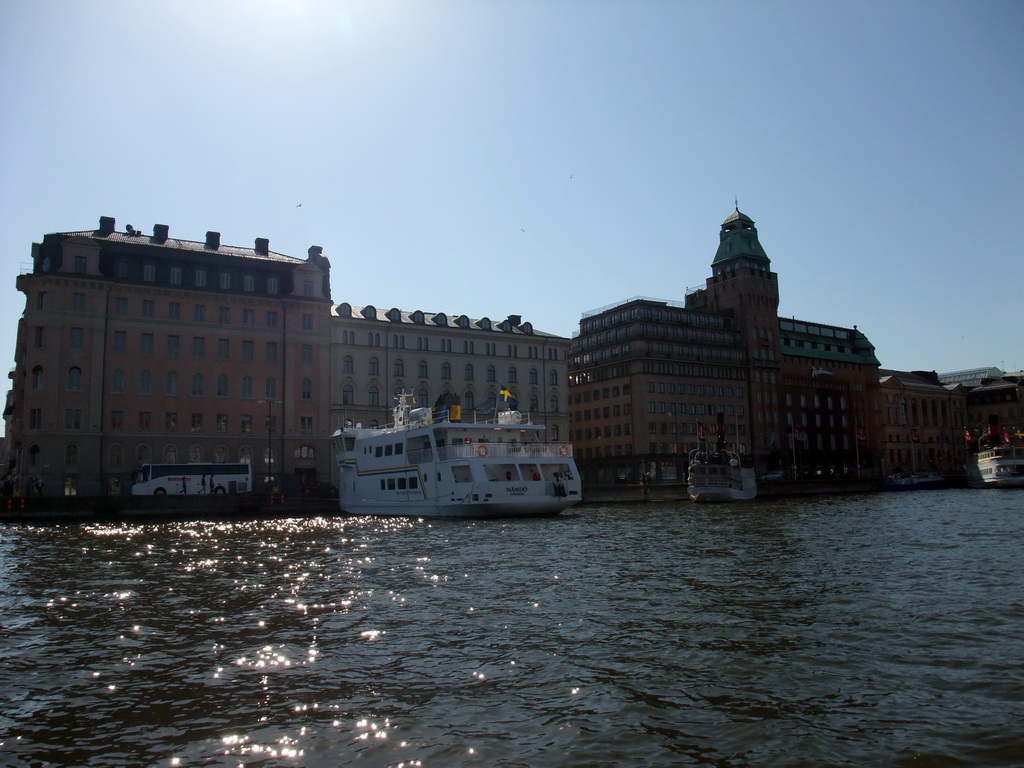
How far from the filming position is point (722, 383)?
5354 inches

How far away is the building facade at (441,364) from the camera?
95500 millimetres

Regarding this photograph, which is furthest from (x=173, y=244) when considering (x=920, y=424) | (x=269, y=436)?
(x=920, y=424)

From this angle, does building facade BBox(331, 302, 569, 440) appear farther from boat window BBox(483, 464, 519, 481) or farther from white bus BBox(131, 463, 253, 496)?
boat window BBox(483, 464, 519, 481)

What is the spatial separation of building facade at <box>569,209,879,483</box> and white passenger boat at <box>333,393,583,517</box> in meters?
66.5

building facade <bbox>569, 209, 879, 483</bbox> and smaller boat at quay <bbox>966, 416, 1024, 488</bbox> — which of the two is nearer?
smaller boat at quay <bbox>966, 416, 1024, 488</bbox>

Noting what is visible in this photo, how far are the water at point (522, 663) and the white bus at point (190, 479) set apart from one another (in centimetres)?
4694

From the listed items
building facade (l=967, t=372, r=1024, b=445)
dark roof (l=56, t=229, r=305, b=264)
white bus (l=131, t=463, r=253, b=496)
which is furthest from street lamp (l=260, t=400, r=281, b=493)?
building facade (l=967, t=372, r=1024, b=445)

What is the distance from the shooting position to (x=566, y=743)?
9.58 metres

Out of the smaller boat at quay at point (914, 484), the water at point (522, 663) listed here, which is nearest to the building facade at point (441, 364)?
the smaller boat at quay at point (914, 484)

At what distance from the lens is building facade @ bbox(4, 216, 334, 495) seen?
77375 mm

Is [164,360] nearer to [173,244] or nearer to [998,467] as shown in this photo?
[173,244]

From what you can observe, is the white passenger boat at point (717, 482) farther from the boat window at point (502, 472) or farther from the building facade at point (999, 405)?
the building facade at point (999, 405)

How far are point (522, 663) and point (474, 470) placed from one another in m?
38.4

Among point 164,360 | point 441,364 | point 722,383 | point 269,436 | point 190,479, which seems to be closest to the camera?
point 190,479
